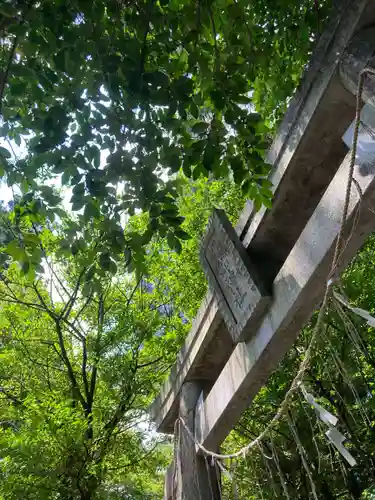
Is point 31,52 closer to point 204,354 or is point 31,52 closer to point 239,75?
point 239,75

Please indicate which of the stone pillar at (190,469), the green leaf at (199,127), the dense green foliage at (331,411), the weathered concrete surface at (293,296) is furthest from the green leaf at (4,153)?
the dense green foliage at (331,411)

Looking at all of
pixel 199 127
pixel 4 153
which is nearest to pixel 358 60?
pixel 199 127

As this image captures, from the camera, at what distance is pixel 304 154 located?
6.54 feet

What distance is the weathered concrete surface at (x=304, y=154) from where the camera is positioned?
1.68 metres

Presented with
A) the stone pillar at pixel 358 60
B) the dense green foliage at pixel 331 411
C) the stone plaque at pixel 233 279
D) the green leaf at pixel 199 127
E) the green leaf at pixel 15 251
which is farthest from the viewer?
the dense green foliage at pixel 331 411

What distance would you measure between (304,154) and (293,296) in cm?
69

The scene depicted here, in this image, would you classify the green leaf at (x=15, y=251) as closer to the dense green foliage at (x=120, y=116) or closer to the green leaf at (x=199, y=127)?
the dense green foliage at (x=120, y=116)

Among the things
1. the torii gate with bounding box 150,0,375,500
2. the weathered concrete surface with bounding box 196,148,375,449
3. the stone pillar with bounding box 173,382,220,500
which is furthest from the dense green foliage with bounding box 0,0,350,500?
the stone pillar with bounding box 173,382,220,500

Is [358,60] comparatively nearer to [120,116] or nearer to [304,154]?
[304,154]

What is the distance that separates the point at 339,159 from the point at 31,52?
1504 millimetres

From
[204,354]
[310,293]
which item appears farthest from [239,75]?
[204,354]

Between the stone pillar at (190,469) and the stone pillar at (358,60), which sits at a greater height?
the stone pillar at (358,60)

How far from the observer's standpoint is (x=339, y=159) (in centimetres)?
204

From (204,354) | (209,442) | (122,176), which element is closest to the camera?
(122,176)
